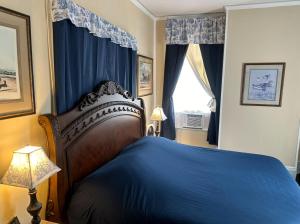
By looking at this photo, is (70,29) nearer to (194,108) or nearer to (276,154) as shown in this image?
Answer: (194,108)

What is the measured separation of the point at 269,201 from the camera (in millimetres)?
1567

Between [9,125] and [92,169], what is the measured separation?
77cm

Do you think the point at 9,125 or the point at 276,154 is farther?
the point at 276,154

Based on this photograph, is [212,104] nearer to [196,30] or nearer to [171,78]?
[171,78]

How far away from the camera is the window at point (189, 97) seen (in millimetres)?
3768

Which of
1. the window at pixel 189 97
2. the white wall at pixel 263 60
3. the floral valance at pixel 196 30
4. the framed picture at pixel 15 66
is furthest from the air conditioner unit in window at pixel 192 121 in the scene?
the framed picture at pixel 15 66

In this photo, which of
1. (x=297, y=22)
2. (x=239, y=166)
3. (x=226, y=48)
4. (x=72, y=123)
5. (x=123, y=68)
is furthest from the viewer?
(x=226, y=48)

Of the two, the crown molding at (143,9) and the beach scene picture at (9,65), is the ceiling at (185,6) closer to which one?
the crown molding at (143,9)

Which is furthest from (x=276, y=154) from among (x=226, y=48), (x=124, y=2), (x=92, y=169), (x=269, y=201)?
(x=124, y=2)

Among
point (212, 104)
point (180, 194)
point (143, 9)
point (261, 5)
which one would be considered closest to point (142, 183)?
point (180, 194)

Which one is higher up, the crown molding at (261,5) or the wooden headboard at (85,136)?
the crown molding at (261,5)

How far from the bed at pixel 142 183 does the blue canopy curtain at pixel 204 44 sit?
5.14 feet

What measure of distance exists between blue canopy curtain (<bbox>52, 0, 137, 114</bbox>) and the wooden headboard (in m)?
0.11

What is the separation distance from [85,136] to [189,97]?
7.76ft
